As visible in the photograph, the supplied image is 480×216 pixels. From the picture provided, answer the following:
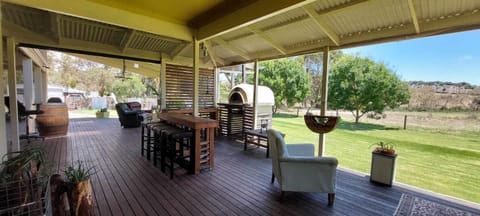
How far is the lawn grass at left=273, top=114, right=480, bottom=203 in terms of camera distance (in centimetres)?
400

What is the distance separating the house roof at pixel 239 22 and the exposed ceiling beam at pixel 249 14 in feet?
0.04

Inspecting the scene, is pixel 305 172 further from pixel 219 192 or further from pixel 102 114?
pixel 102 114

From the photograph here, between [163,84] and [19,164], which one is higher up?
[163,84]

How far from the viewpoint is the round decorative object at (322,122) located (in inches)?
128

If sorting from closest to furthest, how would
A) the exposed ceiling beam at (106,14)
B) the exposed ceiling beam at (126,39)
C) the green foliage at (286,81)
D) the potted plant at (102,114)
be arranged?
the exposed ceiling beam at (106,14), the exposed ceiling beam at (126,39), the green foliage at (286,81), the potted plant at (102,114)

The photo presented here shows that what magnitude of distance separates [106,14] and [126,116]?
6.09 meters

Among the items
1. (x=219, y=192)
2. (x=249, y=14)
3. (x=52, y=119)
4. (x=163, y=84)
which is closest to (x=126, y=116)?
(x=52, y=119)

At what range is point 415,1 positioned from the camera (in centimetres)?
284

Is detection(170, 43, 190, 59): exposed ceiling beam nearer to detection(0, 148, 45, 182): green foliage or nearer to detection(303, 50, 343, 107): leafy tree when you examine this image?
detection(0, 148, 45, 182): green foliage

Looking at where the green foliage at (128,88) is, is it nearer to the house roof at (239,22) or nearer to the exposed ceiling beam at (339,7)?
the house roof at (239,22)

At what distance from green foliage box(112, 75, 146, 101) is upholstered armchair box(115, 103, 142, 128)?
416 inches

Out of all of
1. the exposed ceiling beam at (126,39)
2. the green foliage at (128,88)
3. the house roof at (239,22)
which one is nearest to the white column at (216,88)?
the house roof at (239,22)

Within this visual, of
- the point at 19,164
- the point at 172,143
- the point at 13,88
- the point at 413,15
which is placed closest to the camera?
the point at 19,164

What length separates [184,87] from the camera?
22.4 ft
